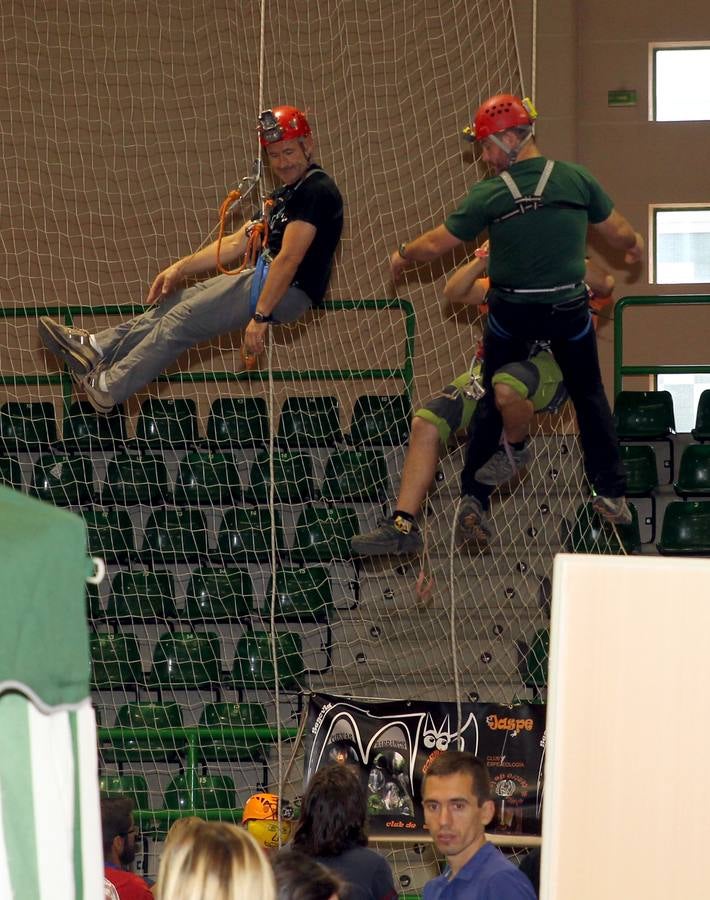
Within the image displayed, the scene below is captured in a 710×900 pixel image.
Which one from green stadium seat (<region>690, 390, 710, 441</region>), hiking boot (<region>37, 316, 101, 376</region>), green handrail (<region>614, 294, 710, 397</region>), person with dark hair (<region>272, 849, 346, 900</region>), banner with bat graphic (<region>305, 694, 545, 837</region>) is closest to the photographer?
person with dark hair (<region>272, 849, 346, 900</region>)

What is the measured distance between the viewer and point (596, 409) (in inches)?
230

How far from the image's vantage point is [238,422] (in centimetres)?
926

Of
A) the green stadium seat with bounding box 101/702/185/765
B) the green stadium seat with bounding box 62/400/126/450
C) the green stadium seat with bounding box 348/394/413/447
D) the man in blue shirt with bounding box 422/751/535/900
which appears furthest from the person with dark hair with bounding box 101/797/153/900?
the green stadium seat with bounding box 62/400/126/450

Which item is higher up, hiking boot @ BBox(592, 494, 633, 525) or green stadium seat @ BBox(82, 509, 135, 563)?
hiking boot @ BBox(592, 494, 633, 525)

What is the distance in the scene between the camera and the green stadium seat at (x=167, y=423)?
9.21 m

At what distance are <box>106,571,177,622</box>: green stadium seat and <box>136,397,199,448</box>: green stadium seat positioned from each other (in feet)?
3.64

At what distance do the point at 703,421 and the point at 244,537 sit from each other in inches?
133

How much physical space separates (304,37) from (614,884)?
894cm

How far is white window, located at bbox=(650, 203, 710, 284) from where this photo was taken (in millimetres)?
10914

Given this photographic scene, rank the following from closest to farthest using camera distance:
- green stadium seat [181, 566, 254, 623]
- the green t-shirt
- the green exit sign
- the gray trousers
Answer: the green t-shirt < the gray trousers < green stadium seat [181, 566, 254, 623] < the green exit sign

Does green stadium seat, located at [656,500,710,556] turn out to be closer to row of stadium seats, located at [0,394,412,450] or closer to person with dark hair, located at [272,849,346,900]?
row of stadium seats, located at [0,394,412,450]

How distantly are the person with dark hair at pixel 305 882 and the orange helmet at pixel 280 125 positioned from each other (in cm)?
405

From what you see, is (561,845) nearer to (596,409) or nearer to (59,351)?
(596,409)

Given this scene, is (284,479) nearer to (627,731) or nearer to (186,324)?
(186,324)
